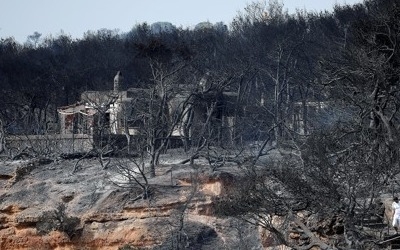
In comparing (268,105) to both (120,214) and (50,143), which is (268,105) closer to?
(50,143)

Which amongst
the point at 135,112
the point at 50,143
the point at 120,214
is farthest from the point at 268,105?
the point at 120,214

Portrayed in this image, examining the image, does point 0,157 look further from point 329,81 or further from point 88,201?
point 329,81

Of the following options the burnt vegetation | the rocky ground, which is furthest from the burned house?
the rocky ground

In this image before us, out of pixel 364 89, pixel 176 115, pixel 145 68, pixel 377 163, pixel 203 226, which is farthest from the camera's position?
pixel 145 68

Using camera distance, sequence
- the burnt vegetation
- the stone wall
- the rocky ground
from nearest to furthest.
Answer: the burnt vegetation
the rocky ground
the stone wall

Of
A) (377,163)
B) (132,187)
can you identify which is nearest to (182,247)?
(132,187)

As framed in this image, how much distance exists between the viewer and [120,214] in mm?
28391

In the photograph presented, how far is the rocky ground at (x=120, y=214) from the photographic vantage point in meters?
27.2

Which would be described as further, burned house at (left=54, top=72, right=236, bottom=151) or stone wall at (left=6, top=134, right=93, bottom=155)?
stone wall at (left=6, top=134, right=93, bottom=155)

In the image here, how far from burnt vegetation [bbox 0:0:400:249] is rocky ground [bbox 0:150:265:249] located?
0.43 meters

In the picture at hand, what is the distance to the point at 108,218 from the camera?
28.6m

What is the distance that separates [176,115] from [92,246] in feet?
32.5

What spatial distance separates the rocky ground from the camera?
27188mm

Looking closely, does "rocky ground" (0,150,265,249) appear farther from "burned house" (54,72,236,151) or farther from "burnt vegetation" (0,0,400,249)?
"burned house" (54,72,236,151)
